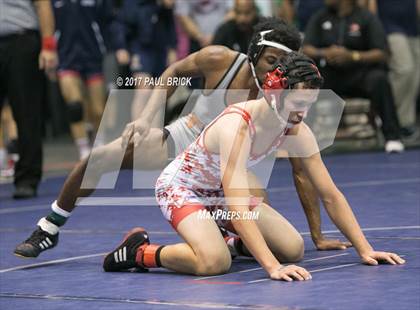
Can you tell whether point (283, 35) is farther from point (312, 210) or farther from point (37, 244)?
point (37, 244)

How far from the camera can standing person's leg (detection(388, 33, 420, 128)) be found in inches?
460

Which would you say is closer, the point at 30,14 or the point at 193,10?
the point at 30,14

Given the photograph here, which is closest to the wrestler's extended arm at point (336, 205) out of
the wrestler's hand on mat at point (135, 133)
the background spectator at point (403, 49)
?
the wrestler's hand on mat at point (135, 133)

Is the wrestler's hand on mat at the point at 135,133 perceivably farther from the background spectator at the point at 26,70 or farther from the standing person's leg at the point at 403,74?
the standing person's leg at the point at 403,74

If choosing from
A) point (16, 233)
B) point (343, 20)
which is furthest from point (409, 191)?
point (343, 20)

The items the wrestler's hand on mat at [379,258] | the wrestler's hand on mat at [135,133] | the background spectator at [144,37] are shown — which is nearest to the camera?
the wrestler's hand on mat at [379,258]

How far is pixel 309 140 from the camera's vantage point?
5.39m

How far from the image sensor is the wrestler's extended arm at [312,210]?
19.1ft

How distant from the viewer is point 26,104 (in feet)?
29.1

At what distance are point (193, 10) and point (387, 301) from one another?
26.0 feet

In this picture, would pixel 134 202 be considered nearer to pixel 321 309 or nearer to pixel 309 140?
pixel 309 140

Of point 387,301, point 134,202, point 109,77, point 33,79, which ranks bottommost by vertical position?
point 109,77

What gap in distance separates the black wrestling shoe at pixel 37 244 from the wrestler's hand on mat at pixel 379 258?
168 cm

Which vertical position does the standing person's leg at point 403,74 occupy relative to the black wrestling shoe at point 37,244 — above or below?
below
